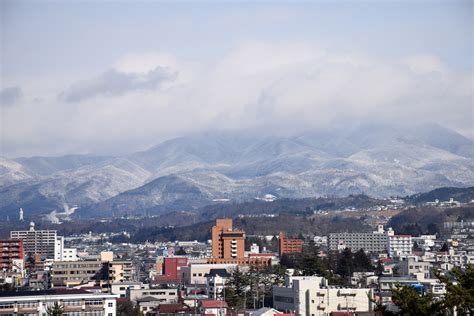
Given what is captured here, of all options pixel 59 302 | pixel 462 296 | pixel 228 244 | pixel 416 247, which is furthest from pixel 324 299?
pixel 416 247

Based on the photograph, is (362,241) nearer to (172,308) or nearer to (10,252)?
(10,252)

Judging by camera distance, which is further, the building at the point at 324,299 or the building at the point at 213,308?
the building at the point at 213,308

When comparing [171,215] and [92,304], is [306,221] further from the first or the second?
[92,304]

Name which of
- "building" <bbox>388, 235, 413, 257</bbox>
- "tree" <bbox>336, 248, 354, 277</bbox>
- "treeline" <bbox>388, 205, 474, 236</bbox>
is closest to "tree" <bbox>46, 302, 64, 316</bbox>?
"tree" <bbox>336, 248, 354, 277</bbox>

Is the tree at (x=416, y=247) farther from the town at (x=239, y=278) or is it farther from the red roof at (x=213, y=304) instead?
the red roof at (x=213, y=304)

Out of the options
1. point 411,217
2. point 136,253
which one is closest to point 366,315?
point 136,253

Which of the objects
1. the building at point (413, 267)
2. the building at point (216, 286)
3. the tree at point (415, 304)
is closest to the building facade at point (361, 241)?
the building at point (413, 267)
